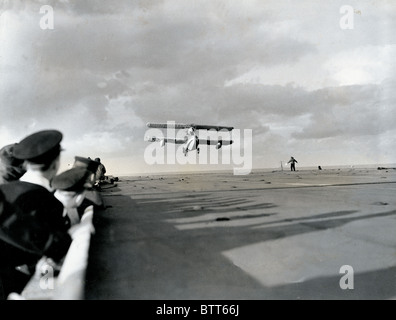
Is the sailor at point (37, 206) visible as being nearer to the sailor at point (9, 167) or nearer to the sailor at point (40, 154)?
the sailor at point (40, 154)

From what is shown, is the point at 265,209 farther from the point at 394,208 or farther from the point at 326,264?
the point at 326,264

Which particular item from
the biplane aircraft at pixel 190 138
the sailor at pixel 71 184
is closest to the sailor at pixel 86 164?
the sailor at pixel 71 184

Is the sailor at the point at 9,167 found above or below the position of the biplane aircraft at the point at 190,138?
below

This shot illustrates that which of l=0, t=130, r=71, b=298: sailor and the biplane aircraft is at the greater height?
the biplane aircraft

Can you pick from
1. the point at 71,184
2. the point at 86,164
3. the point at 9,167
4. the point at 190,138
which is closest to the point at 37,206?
the point at 71,184

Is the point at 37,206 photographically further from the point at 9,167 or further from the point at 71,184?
the point at 9,167

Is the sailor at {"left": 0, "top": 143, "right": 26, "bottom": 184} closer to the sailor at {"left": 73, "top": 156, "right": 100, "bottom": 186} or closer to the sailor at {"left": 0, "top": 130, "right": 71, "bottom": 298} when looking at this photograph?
the sailor at {"left": 73, "top": 156, "right": 100, "bottom": 186}

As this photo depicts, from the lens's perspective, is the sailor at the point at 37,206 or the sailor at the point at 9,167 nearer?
the sailor at the point at 37,206

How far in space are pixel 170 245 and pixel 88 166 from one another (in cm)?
169

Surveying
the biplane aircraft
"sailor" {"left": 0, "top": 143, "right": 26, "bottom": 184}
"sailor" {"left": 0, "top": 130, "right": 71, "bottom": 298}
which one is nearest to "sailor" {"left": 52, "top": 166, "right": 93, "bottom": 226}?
"sailor" {"left": 0, "top": 130, "right": 71, "bottom": 298}

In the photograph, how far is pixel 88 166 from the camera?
3.04m

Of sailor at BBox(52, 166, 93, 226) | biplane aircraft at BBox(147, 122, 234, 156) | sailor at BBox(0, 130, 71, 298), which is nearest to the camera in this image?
sailor at BBox(0, 130, 71, 298)
